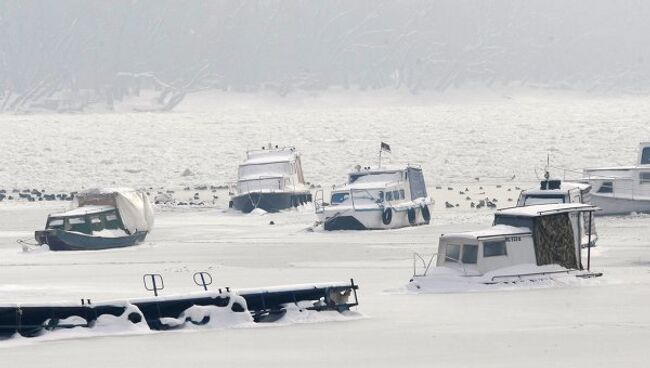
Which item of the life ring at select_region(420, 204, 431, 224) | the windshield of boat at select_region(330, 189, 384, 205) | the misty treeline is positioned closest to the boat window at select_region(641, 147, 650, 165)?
the life ring at select_region(420, 204, 431, 224)

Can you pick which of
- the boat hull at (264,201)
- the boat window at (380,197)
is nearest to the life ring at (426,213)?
the boat window at (380,197)

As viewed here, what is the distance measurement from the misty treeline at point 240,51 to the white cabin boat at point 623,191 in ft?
316

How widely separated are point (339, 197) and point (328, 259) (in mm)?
13167

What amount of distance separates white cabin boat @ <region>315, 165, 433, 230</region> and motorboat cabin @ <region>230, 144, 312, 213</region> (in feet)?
19.7

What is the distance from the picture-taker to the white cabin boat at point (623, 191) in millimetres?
60688

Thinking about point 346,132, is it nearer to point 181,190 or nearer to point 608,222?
point 181,190

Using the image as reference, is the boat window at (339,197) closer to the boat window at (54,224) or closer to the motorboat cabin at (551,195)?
the motorboat cabin at (551,195)

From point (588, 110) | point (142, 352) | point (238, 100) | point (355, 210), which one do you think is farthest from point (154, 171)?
point (238, 100)

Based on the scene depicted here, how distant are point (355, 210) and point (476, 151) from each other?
39624mm

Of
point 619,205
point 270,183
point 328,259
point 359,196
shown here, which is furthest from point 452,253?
point 270,183

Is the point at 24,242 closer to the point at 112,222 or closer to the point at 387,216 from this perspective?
the point at 112,222

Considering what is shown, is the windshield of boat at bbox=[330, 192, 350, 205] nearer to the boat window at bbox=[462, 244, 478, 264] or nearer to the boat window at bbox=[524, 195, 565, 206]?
the boat window at bbox=[524, 195, 565, 206]

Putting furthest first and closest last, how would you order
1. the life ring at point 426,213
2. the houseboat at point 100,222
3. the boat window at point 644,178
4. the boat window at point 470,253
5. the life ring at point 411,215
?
the boat window at point 644,178, the life ring at point 426,213, the life ring at point 411,215, the houseboat at point 100,222, the boat window at point 470,253

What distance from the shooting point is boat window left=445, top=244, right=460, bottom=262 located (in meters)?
37.4
